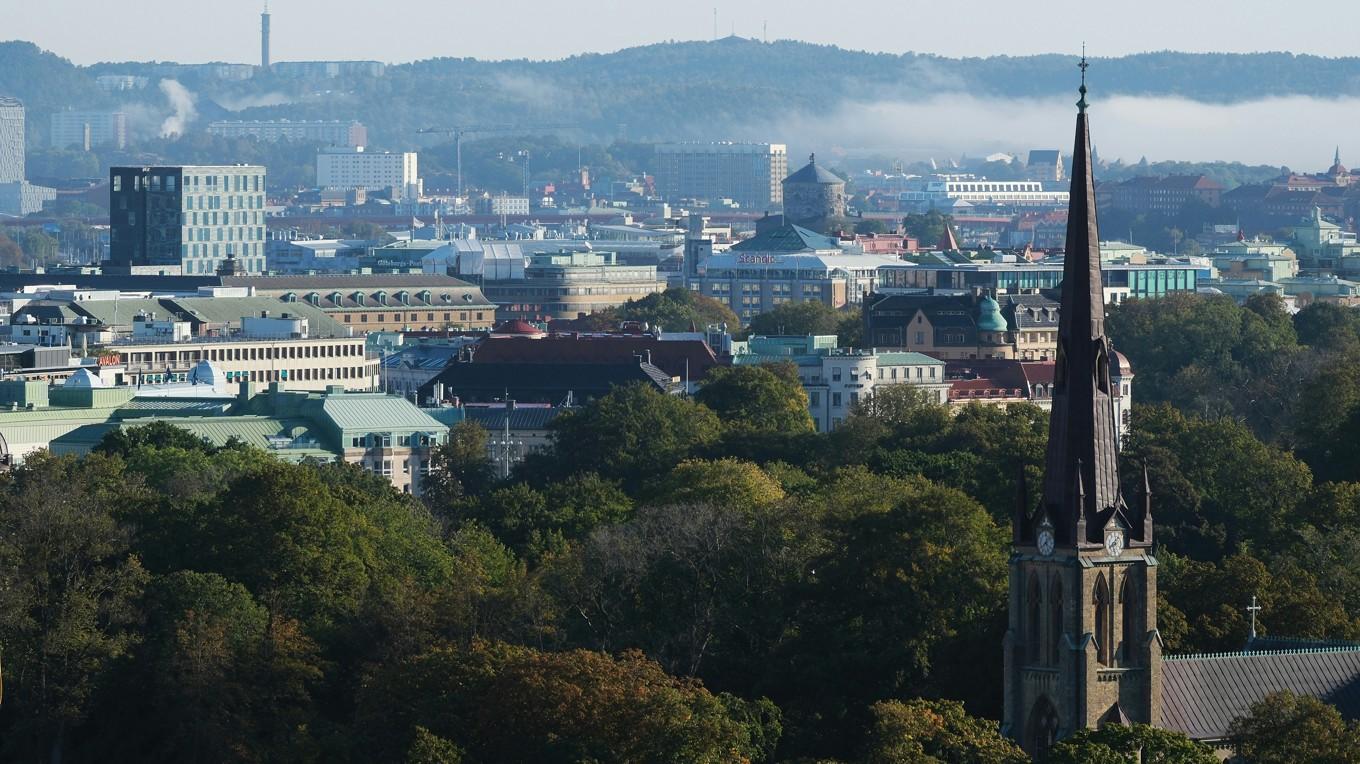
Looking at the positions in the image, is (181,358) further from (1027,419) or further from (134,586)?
(134,586)

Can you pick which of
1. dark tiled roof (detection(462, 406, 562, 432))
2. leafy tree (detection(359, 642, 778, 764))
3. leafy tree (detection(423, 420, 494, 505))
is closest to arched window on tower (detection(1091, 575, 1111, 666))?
leafy tree (detection(359, 642, 778, 764))

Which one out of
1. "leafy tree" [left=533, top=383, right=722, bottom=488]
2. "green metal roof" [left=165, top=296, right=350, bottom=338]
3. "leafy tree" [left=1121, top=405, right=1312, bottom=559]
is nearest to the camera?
"leafy tree" [left=1121, top=405, right=1312, bottom=559]

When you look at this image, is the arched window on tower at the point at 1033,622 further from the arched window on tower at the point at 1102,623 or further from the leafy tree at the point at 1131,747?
the leafy tree at the point at 1131,747

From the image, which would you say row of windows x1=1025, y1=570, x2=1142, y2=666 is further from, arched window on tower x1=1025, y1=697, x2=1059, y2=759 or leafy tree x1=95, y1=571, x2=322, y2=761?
leafy tree x1=95, y1=571, x2=322, y2=761

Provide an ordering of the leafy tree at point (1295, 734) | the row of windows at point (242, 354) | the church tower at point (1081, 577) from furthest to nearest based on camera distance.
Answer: the row of windows at point (242, 354), the church tower at point (1081, 577), the leafy tree at point (1295, 734)

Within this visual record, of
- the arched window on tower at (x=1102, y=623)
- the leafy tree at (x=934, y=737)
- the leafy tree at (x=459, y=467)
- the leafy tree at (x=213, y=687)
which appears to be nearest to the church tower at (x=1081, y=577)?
the arched window on tower at (x=1102, y=623)
